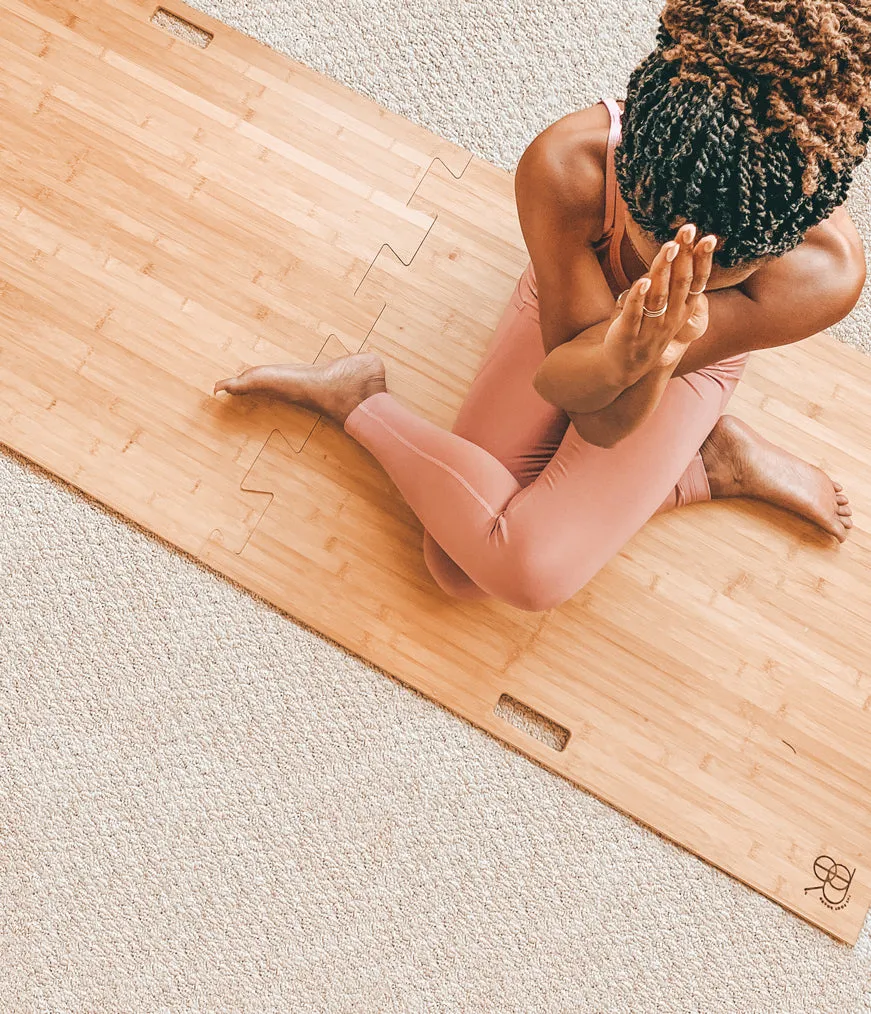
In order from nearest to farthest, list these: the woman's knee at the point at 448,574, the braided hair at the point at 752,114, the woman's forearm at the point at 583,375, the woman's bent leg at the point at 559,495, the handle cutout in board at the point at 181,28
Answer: the braided hair at the point at 752,114 < the woman's forearm at the point at 583,375 < the woman's bent leg at the point at 559,495 < the woman's knee at the point at 448,574 < the handle cutout in board at the point at 181,28

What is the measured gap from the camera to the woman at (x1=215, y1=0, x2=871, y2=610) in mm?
636

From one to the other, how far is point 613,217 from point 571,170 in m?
0.06

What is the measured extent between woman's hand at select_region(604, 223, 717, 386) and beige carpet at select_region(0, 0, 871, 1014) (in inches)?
27.0

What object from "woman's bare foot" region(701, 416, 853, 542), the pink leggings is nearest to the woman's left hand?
the pink leggings

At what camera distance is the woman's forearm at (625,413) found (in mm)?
828

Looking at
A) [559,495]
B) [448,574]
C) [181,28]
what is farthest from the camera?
[181,28]

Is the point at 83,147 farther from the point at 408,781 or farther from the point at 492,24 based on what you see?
the point at 408,781

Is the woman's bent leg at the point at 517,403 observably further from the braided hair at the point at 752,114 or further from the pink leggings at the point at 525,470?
the braided hair at the point at 752,114

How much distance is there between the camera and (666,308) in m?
0.70

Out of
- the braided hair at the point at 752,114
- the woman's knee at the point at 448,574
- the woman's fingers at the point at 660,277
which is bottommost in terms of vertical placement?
the woman's knee at the point at 448,574

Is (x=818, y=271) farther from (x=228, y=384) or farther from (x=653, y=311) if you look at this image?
(x=228, y=384)

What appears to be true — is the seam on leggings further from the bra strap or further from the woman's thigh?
the bra strap

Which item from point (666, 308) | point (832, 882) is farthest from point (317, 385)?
point (832, 882)

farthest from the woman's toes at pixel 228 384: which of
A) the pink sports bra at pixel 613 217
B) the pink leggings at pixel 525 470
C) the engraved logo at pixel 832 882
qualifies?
the engraved logo at pixel 832 882
